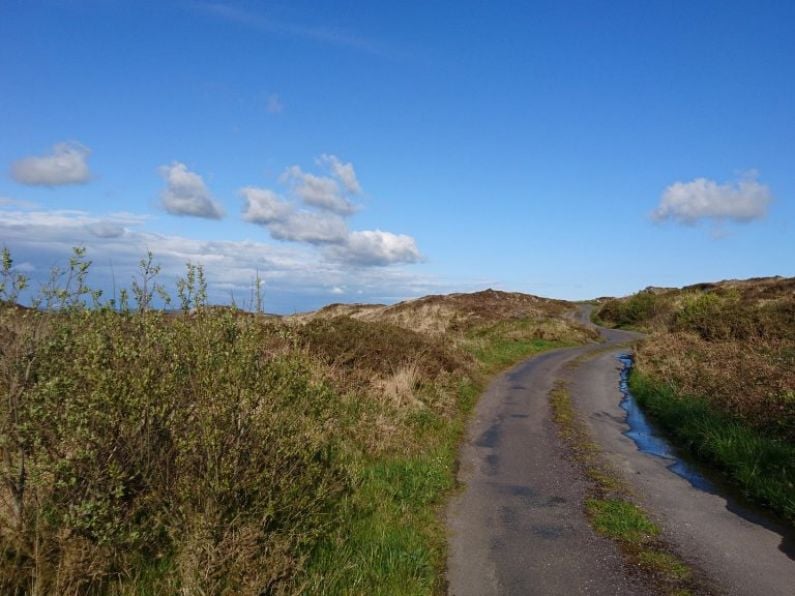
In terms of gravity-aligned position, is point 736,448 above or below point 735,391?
below

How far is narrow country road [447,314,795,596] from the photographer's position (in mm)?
6238

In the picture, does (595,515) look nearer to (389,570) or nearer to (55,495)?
(389,570)

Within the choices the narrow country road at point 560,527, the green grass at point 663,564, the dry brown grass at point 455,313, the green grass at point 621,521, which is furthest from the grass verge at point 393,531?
the dry brown grass at point 455,313

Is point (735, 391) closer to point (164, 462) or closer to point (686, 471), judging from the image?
point (686, 471)

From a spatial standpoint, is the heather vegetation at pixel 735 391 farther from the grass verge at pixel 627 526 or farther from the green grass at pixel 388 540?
the green grass at pixel 388 540

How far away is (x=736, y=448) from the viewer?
35.4ft

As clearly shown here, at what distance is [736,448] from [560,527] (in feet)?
17.9

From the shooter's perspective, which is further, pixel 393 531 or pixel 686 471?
pixel 686 471

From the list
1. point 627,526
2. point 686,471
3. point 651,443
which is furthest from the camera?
point 651,443

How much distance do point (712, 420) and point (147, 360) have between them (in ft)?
41.0

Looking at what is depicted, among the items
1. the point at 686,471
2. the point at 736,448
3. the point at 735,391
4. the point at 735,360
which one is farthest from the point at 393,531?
the point at 735,360

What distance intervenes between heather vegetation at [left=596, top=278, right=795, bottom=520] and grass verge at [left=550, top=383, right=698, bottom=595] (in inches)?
92.5

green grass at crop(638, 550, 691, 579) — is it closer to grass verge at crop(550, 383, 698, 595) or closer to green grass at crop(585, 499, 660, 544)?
grass verge at crop(550, 383, 698, 595)

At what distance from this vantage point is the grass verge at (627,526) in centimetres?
630
